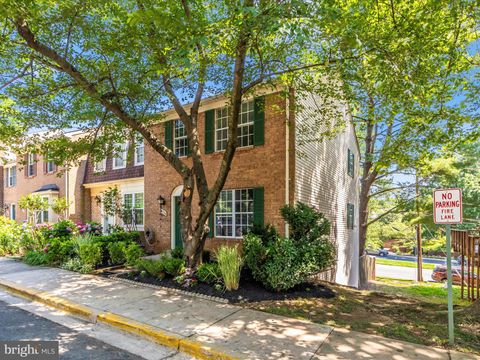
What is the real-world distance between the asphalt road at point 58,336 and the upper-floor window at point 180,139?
7.49 meters

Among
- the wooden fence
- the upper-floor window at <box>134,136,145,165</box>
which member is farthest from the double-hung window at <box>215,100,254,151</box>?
the wooden fence

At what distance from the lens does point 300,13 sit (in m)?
4.60

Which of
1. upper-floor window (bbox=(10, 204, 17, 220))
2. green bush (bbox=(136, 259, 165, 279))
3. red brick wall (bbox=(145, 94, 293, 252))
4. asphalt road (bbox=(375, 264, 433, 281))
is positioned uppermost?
red brick wall (bbox=(145, 94, 293, 252))

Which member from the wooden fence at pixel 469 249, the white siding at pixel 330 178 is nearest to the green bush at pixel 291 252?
the white siding at pixel 330 178

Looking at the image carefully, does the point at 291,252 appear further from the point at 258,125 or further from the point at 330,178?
the point at 330,178

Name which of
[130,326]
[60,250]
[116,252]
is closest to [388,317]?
[130,326]

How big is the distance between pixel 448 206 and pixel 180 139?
9.75 meters

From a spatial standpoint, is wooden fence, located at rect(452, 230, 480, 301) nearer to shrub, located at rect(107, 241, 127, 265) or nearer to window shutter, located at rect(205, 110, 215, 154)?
window shutter, located at rect(205, 110, 215, 154)

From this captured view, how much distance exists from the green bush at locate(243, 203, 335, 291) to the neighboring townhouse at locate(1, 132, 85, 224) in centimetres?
1027

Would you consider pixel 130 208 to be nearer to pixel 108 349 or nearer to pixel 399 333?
pixel 108 349

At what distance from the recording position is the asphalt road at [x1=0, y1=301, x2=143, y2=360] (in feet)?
13.5

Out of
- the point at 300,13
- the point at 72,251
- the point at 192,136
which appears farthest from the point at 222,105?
the point at 72,251

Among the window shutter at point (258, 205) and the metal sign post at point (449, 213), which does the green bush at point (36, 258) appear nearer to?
the window shutter at point (258, 205)

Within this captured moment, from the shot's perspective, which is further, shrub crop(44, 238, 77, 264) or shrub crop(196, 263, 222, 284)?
shrub crop(44, 238, 77, 264)
